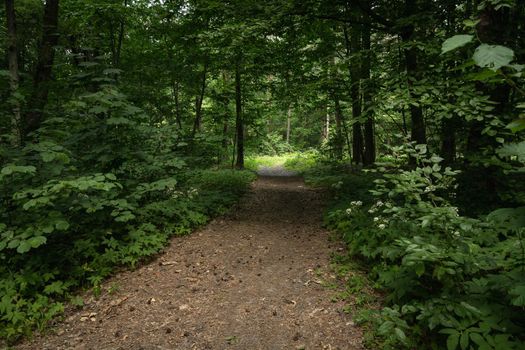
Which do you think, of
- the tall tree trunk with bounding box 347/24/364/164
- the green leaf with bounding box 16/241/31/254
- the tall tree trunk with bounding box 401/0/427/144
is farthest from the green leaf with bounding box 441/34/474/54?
the tall tree trunk with bounding box 347/24/364/164

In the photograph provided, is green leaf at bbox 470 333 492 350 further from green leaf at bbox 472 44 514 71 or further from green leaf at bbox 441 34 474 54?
green leaf at bbox 441 34 474 54

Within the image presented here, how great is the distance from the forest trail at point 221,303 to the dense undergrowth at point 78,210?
1.25ft

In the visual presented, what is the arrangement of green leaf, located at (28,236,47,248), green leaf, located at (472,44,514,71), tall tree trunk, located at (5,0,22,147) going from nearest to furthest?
green leaf, located at (472,44,514,71) → green leaf, located at (28,236,47,248) → tall tree trunk, located at (5,0,22,147)

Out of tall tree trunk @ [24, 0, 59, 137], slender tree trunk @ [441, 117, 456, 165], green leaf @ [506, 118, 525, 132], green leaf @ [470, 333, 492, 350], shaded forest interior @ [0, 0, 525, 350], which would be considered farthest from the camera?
tall tree trunk @ [24, 0, 59, 137]

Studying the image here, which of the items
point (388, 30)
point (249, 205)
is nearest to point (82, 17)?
point (249, 205)

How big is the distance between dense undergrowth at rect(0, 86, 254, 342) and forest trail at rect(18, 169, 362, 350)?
382mm

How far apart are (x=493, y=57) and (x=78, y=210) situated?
6530 millimetres

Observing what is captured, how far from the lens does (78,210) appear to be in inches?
241

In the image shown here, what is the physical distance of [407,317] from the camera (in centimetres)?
363

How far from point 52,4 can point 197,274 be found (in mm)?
7693

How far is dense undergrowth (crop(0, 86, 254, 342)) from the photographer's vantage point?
15.4 ft

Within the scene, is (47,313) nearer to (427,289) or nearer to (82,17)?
(427,289)

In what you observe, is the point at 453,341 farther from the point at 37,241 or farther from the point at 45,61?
the point at 45,61

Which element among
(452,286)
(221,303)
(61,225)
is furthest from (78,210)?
(452,286)
